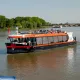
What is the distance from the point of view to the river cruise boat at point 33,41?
97.5 feet

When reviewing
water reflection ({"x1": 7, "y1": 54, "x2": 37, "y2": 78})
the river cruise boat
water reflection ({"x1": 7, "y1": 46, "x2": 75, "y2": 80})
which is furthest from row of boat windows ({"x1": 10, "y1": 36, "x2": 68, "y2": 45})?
water reflection ({"x1": 7, "y1": 54, "x2": 37, "y2": 78})

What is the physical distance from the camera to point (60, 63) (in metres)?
24.1

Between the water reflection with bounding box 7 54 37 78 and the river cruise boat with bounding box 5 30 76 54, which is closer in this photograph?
the water reflection with bounding box 7 54 37 78

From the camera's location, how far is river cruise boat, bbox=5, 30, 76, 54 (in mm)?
29719

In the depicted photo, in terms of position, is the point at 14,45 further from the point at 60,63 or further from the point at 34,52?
the point at 60,63

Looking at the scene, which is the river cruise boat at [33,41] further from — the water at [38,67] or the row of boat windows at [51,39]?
the water at [38,67]

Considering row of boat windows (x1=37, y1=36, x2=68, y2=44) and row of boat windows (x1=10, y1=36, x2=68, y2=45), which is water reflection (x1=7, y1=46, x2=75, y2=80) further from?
row of boat windows (x1=37, y1=36, x2=68, y2=44)

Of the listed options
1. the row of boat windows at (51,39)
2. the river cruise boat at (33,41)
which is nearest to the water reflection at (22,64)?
the river cruise boat at (33,41)

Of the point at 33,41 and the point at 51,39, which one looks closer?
the point at 33,41

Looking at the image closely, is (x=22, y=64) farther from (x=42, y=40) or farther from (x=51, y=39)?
(x=51, y=39)

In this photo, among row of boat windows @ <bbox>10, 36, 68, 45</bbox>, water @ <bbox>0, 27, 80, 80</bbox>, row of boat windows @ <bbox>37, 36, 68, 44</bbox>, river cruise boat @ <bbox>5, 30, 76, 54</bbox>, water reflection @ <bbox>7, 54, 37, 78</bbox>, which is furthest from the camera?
row of boat windows @ <bbox>37, 36, 68, 44</bbox>

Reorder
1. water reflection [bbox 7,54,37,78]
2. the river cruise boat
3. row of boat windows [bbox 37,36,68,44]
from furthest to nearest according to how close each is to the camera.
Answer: row of boat windows [bbox 37,36,68,44] → the river cruise boat → water reflection [bbox 7,54,37,78]

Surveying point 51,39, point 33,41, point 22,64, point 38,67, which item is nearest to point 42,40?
point 33,41

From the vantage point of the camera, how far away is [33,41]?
3153cm
